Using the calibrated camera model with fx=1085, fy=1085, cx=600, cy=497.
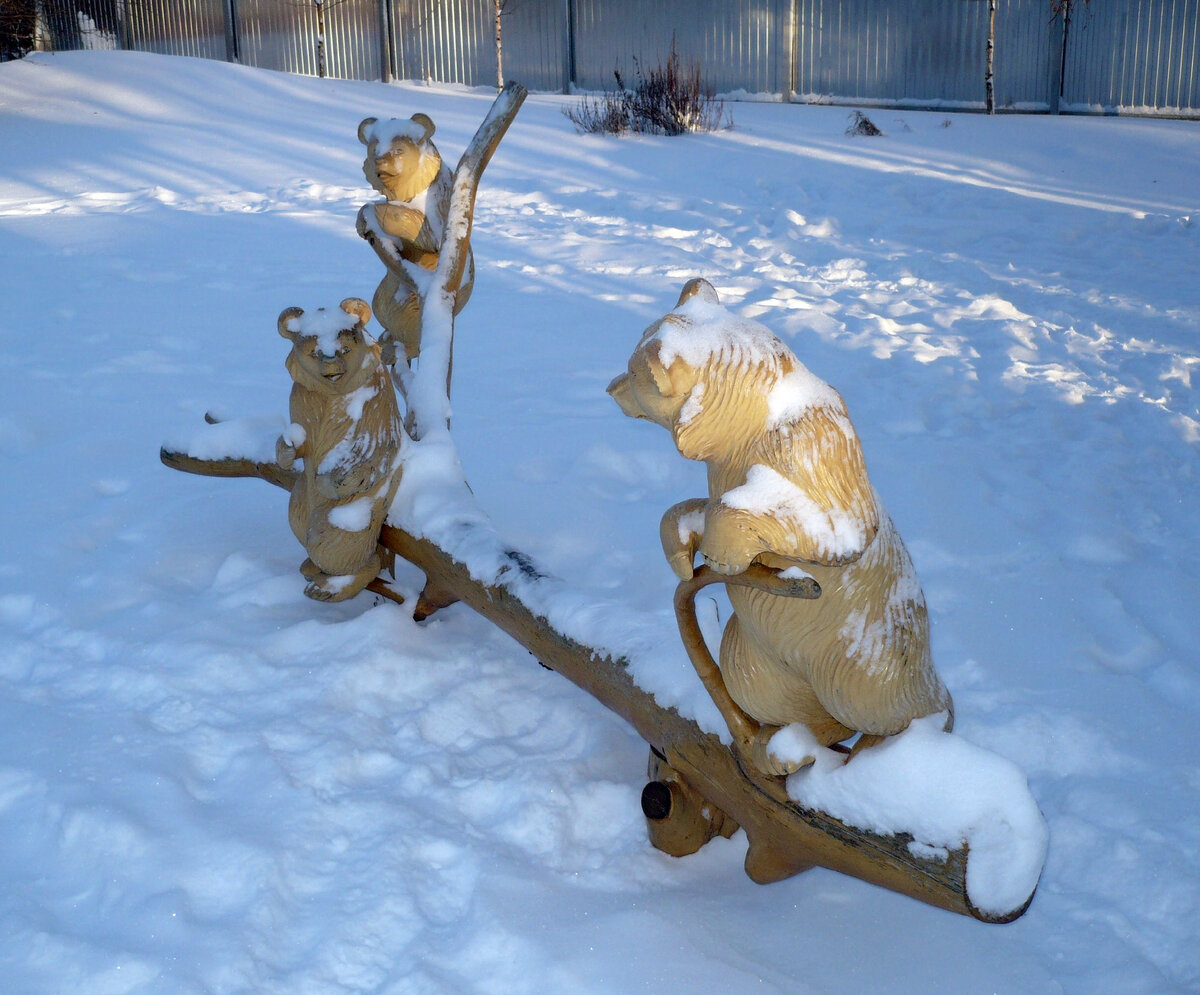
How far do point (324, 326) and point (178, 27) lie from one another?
51.0 ft

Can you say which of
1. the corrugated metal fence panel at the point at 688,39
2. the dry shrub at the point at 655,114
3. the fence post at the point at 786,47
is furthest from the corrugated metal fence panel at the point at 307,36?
the dry shrub at the point at 655,114

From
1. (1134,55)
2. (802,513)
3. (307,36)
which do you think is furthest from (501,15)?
(802,513)

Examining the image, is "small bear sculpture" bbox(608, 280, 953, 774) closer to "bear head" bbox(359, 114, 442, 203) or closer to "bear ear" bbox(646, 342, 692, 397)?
"bear ear" bbox(646, 342, 692, 397)

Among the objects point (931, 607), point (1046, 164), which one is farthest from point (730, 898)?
point (1046, 164)

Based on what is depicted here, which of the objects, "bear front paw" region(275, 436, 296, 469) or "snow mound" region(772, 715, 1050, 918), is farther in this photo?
"bear front paw" region(275, 436, 296, 469)

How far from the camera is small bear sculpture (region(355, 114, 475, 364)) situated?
258cm

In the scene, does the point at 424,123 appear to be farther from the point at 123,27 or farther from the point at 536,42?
the point at 123,27

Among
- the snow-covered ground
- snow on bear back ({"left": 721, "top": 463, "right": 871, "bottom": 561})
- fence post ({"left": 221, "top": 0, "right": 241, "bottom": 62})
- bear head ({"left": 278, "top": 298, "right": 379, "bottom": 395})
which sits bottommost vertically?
the snow-covered ground

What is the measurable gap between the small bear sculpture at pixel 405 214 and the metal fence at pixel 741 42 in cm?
1061

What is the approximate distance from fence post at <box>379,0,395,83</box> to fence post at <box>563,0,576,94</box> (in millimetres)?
2459

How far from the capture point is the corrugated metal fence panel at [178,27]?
1506 cm

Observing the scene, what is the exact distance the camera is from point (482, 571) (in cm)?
211

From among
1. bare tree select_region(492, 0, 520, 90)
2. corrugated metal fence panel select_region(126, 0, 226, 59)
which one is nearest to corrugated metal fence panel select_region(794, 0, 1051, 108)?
bare tree select_region(492, 0, 520, 90)

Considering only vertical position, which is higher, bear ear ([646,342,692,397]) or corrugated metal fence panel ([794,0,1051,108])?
corrugated metal fence panel ([794,0,1051,108])
